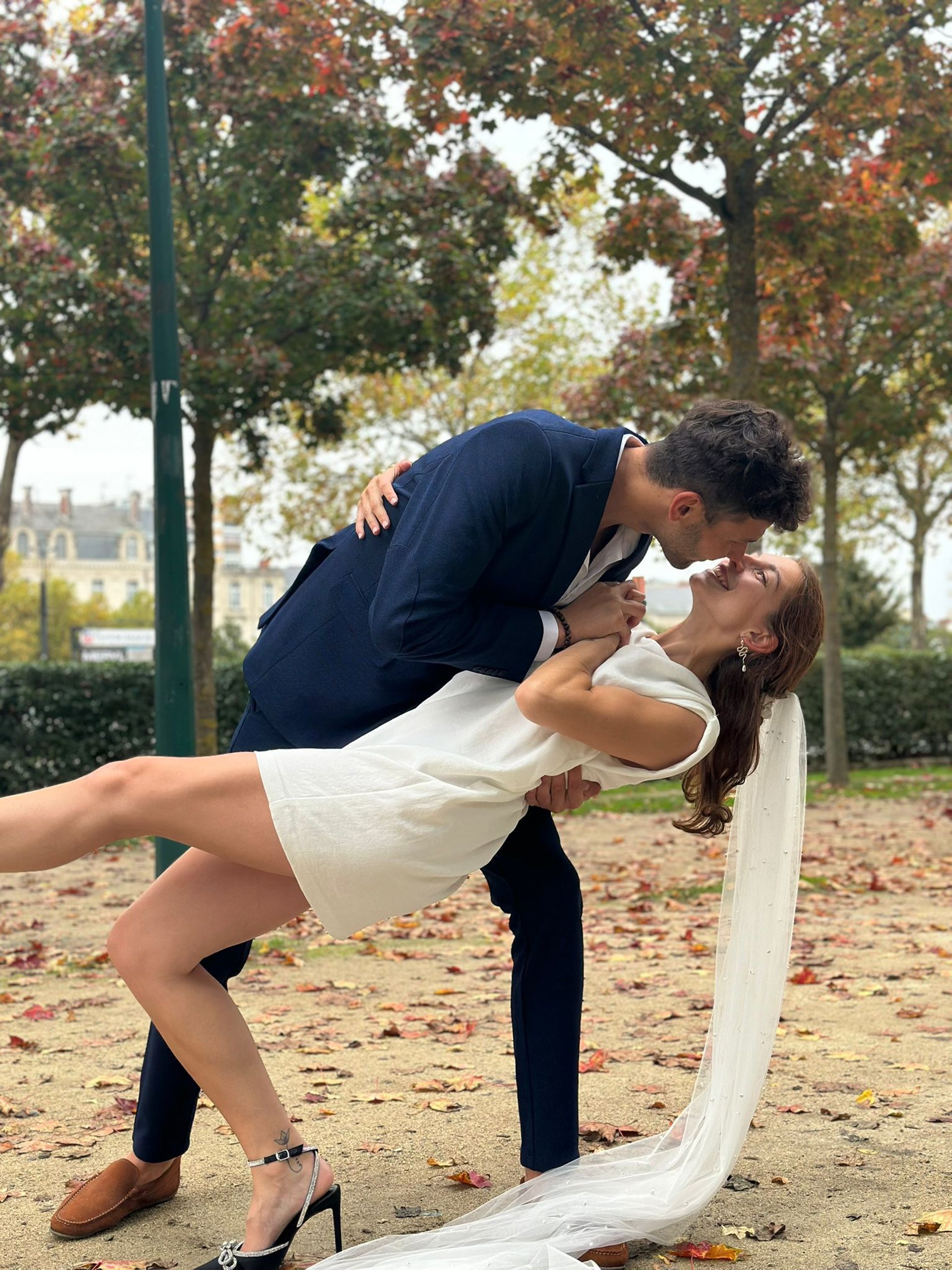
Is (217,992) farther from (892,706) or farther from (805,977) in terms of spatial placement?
(892,706)

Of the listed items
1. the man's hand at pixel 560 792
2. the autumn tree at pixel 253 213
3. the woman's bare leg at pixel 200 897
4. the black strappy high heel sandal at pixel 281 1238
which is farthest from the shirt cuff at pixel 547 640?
the autumn tree at pixel 253 213

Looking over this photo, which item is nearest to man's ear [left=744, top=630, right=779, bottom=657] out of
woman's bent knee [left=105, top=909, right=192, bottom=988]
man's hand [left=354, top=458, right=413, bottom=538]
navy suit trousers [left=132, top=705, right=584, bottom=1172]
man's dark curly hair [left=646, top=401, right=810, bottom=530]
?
man's dark curly hair [left=646, top=401, right=810, bottom=530]

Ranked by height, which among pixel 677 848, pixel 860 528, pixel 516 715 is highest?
pixel 860 528

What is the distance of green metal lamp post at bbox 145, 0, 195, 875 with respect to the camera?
735 cm

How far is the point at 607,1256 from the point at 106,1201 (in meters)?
1.25

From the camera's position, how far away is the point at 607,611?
303 centimetres

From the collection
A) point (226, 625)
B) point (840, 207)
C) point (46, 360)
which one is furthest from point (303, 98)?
point (226, 625)

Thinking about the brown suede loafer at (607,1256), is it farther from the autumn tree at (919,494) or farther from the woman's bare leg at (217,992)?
the autumn tree at (919,494)

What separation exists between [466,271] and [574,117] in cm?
289

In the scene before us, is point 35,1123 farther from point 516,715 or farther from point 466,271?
point 466,271

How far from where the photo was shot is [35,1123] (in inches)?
161

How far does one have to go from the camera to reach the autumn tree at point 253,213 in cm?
1155

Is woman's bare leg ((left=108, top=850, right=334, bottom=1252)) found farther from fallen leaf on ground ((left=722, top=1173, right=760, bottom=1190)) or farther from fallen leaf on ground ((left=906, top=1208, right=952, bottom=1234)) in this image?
fallen leaf on ground ((left=906, top=1208, right=952, bottom=1234))

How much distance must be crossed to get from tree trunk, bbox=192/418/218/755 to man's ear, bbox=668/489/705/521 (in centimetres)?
1045
